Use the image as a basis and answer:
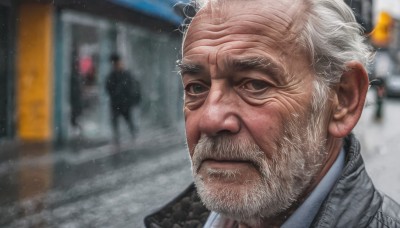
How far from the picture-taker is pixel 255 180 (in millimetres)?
1520

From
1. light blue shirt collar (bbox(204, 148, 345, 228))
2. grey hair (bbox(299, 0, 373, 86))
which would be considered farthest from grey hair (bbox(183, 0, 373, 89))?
light blue shirt collar (bbox(204, 148, 345, 228))

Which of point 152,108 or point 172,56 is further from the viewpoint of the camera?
point 152,108

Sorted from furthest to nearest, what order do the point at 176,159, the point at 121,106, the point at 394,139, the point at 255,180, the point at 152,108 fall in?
the point at 394,139
the point at 152,108
the point at 176,159
the point at 121,106
the point at 255,180

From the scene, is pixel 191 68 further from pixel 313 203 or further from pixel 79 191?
pixel 79 191

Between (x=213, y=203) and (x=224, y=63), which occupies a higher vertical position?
(x=224, y=63)

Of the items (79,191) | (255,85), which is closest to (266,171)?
(255,85)

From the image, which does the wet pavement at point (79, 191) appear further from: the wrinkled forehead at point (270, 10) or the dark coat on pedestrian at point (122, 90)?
the wrinkled forehead at point (270, 10)

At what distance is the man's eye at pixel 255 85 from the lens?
1.55m

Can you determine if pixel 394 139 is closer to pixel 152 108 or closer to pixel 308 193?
pixel 152 108

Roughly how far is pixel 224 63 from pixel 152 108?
2245 mm

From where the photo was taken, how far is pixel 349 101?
5.43ft

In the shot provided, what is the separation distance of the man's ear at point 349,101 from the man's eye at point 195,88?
370 mm

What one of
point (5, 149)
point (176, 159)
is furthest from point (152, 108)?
point (5, 149)

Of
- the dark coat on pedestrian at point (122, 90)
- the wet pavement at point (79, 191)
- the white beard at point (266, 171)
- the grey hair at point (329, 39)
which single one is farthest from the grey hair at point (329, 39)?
the wet pavement at point (79, 191)
